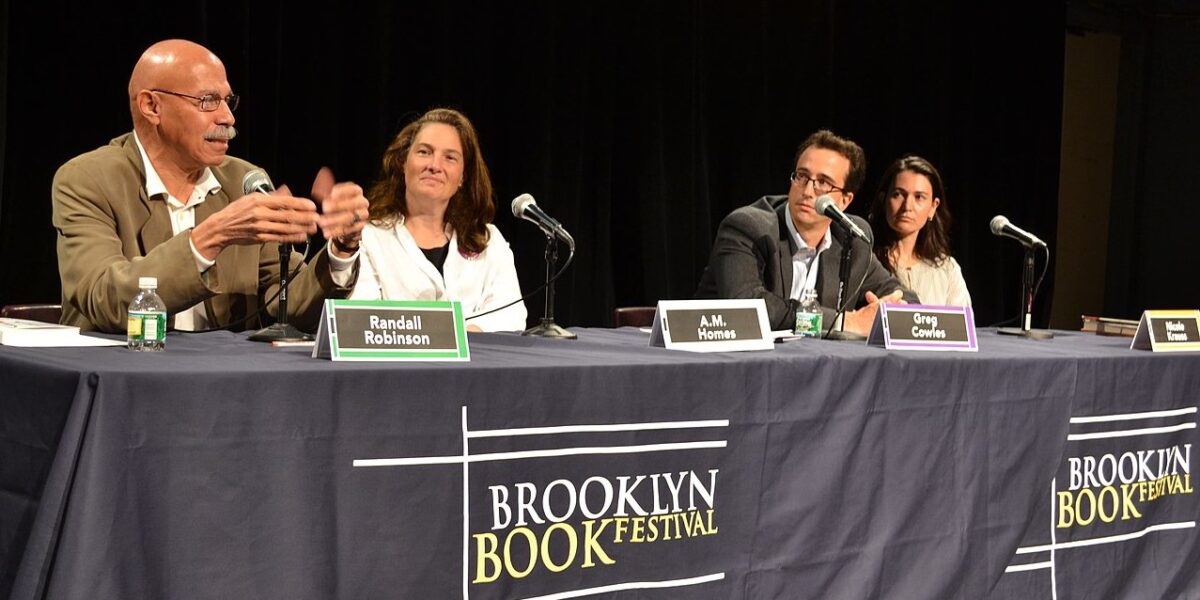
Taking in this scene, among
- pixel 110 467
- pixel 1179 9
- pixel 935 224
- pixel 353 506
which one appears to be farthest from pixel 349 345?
pixel 1179 9

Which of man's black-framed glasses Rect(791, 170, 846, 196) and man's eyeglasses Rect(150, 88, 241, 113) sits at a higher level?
man's eyeglasses Rect(150, 88, 241, 113)

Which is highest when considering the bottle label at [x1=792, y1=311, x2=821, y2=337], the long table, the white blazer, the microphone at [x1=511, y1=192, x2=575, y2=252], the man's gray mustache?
the man's gray mustache

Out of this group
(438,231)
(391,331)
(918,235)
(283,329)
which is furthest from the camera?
(918,235)

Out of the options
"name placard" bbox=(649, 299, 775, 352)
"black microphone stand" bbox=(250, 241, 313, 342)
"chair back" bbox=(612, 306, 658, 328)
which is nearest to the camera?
"black microphone stand" bbox=(250, 241, 313, 342)

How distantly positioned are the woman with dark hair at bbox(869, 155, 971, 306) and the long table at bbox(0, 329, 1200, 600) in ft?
3.16

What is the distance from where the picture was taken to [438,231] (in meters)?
3.01

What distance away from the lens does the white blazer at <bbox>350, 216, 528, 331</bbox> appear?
9.45 feet

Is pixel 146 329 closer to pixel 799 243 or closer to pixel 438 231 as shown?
pixel 438 231

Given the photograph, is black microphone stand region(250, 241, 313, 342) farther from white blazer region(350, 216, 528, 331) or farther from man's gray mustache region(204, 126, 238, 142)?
white blazer region(350, 216, 528, 331)

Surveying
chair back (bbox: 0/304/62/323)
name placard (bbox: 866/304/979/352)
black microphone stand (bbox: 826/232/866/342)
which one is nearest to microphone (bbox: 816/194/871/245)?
black microphone stand (bbox: 826/232/866/342)

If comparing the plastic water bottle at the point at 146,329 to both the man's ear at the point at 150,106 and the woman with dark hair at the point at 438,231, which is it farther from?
the woman with dark hair at the point at 438,231

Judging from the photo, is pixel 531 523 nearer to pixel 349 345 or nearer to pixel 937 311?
pixel 349 345

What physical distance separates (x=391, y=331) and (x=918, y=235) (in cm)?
239

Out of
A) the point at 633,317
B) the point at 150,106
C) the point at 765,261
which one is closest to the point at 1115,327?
the point at 765,261
